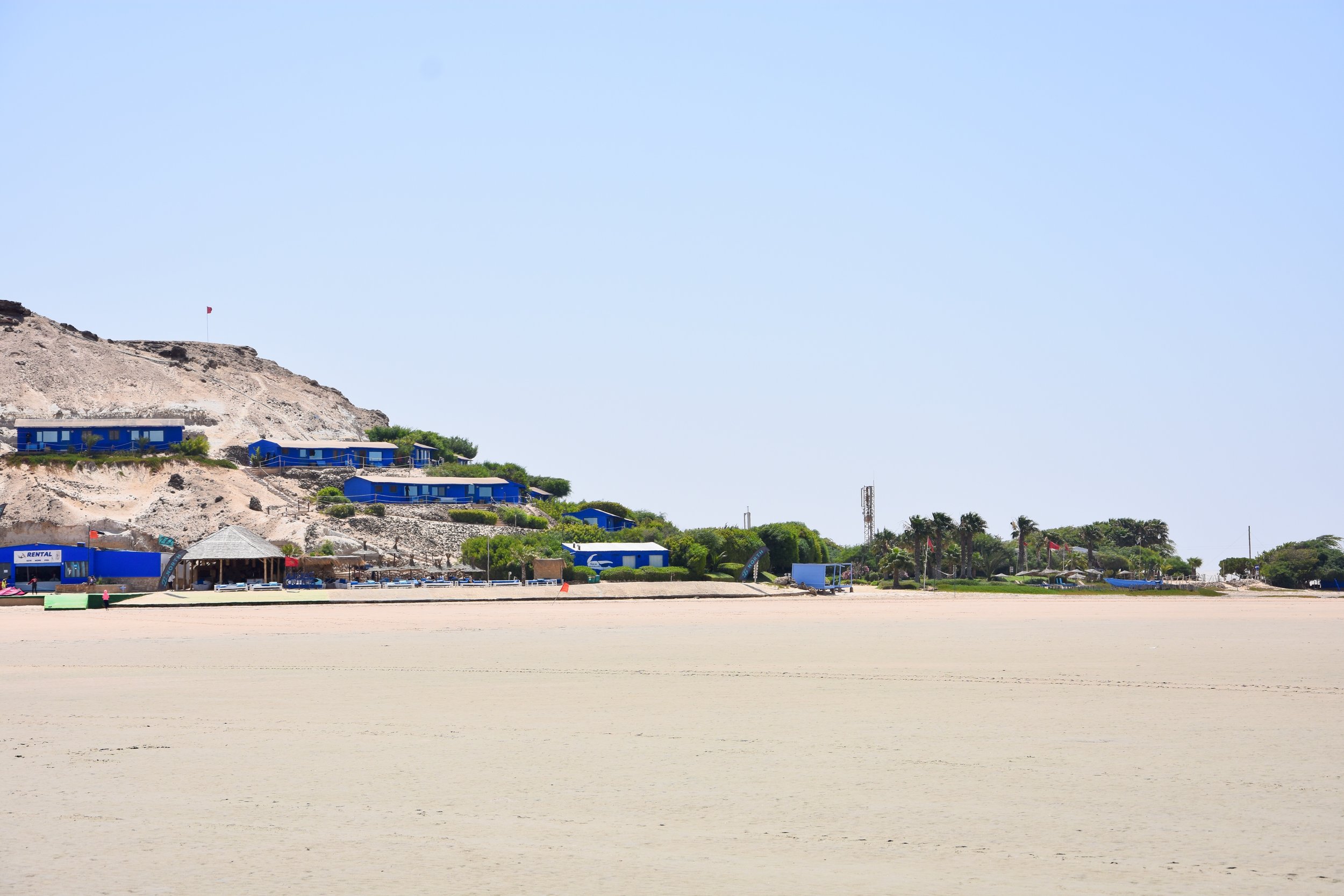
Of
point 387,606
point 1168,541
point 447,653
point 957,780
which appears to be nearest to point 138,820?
point 957,780

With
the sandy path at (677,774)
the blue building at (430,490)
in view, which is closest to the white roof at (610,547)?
the blue building at (430,490)

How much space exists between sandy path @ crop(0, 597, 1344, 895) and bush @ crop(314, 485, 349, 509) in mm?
52448

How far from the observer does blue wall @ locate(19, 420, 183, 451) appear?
251ft

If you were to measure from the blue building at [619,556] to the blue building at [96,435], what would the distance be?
3710cm

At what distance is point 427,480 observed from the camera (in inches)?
3068

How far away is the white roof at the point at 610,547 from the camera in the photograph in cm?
6122

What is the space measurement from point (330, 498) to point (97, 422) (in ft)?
67.5

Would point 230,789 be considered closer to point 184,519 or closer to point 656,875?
point 656,875

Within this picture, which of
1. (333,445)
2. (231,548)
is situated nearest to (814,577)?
(231,548)

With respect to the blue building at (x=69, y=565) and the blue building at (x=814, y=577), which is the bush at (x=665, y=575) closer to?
the blue building at (x=814, y=577)

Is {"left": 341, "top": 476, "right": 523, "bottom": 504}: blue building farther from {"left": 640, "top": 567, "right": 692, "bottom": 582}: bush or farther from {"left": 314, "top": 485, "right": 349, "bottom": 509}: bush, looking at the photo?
{"left": 640, "top": 567, "right": 692, "bottom": 582}: bush

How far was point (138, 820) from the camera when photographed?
8531 millimetres

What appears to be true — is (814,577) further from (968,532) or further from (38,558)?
(38,558)

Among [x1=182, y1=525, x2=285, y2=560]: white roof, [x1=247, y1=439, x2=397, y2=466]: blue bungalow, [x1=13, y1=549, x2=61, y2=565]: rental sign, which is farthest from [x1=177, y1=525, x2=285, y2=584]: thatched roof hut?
[x1=247, y1=439, x2=397, y2=466]: blue bungalow
